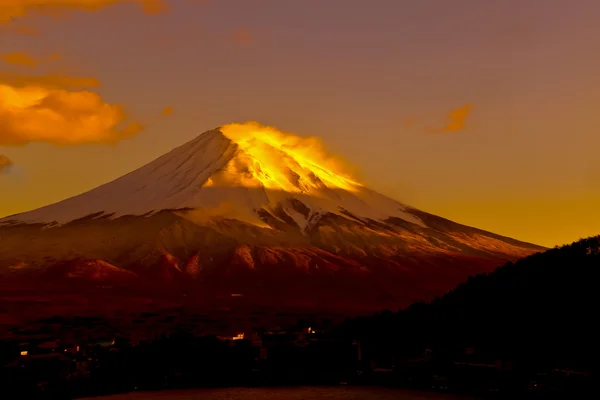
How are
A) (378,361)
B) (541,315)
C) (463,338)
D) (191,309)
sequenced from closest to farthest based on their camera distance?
(541,315)
(463,338)
(378,361)
(191,309)

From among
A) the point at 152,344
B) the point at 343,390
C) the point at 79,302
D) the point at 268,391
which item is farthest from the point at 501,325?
the point at 79,302

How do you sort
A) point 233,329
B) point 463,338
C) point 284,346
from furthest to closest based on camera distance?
point 233,329 < point 284,346 < point 463,338

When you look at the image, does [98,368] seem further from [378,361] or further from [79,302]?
[79,302]

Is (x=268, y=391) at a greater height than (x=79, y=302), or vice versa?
(x=79, y=302)

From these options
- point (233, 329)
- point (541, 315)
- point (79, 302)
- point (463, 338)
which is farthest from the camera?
point (79, 302)

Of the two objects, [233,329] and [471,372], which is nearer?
[471,372]

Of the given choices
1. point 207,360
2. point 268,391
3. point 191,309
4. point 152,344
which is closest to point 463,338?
point 268,391

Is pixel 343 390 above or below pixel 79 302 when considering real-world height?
below

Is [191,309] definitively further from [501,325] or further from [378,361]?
[501,325]

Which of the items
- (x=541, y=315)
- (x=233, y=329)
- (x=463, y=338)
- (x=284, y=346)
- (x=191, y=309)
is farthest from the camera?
(x=191, y=309)
